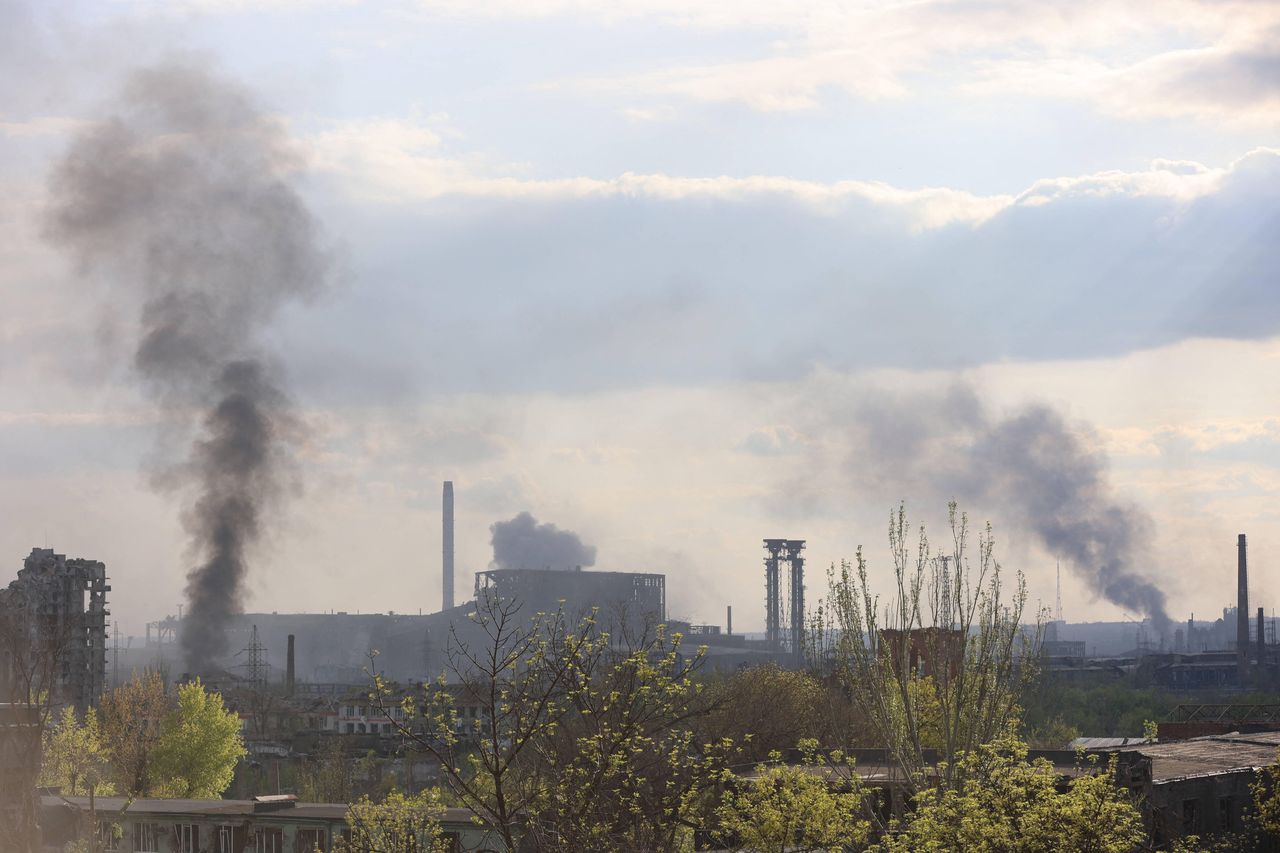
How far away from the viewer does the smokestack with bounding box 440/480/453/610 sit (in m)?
166

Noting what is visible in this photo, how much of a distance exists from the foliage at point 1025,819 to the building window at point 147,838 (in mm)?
25727

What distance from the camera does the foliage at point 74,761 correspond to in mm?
51938

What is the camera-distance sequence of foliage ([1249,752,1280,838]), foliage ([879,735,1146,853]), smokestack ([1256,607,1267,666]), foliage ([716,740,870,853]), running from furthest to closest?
smokestack ([1256,607,1267,666]) < foliage ([1249,752,1280,838]) < foliage ([716,740,870,853]) < foliage ([879,735,1146,853])

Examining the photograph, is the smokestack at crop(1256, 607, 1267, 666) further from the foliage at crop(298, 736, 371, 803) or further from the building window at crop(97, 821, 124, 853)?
the building window at crop(97, 821, 124, 853)

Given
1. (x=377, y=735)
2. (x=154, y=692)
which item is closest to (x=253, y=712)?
(x=377, y=735)

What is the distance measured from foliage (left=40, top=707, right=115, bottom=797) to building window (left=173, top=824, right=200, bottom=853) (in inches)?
686

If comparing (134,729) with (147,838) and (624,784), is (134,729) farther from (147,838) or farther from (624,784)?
(624,784)

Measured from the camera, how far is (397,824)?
25.0 metres

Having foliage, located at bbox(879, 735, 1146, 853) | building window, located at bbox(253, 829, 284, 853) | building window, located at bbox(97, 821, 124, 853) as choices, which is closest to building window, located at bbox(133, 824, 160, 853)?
building window, located at bbox(97, 821, 124, 853)

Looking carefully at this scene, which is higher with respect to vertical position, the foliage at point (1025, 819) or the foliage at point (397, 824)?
the foliage at point (1025, 819)

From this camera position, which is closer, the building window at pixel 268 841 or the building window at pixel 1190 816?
the building window at pixel 1190 816

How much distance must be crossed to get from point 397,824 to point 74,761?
116 ft

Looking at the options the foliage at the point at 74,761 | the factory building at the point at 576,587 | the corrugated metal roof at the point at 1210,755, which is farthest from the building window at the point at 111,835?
the factory building at the point at 576,587

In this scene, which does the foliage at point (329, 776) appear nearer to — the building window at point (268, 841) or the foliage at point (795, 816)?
the building window at point (268, 841)
